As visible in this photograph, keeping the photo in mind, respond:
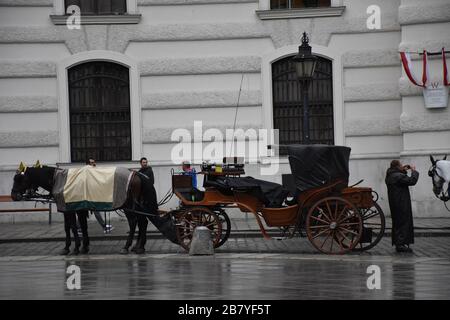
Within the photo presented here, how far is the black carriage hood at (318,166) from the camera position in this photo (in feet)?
54.8

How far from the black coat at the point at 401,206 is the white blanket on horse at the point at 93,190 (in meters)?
4.46

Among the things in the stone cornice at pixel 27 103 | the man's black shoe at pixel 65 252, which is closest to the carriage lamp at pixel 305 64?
the man's black shoe at pixel 65 252

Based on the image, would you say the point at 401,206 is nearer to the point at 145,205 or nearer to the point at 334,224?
the point at 334,224

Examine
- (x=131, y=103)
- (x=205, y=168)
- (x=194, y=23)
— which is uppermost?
(x=194, y=23)

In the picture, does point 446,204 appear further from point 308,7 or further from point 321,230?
point 321,230

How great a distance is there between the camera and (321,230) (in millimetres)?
16641

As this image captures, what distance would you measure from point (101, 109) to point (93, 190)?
7.07 m

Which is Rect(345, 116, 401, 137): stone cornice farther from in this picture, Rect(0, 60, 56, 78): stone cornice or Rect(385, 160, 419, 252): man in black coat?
Rect(0, 60, 56, 78): stone cornice

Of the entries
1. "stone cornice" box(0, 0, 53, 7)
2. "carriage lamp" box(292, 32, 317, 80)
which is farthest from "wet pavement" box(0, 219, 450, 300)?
"stone cornice" box(0, 0, 53, 7)

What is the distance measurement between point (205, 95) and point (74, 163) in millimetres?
3482

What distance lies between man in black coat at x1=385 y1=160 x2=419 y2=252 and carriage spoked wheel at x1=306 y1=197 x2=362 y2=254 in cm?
72

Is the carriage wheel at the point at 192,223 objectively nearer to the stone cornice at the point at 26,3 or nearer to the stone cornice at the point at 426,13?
the stone cornice at the point at 426,13

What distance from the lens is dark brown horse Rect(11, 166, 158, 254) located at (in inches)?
693
